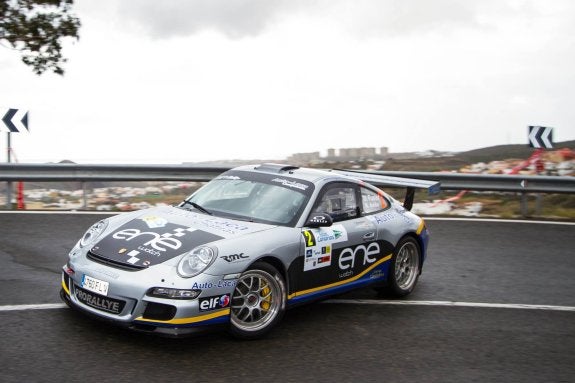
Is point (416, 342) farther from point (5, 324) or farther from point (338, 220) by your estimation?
point (5, 324)

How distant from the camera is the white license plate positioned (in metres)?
5.05

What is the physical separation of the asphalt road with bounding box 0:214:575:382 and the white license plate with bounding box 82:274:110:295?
1.26 feet

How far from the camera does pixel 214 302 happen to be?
509cm

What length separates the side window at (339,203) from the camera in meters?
6.43

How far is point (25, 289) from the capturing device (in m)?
6.48

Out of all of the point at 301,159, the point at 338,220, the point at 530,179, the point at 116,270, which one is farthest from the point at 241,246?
the point at 301,159

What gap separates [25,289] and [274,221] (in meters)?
2.58

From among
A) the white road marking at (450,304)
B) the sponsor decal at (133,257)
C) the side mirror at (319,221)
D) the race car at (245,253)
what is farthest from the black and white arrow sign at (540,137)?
the sponsor decal at (133,257)

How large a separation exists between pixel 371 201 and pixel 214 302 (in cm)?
255

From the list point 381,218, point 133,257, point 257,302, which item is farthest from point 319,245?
point 133,257

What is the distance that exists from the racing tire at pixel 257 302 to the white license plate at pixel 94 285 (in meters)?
0.98

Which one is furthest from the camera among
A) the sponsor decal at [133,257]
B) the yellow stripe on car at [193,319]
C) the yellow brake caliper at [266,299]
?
the yellow brake caliper at [266,299]

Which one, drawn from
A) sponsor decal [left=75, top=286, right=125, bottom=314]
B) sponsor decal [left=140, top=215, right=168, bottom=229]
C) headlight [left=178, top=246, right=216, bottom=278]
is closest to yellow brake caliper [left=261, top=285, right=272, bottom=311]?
headlight [left=178, top=246, right=216, bottom=278]

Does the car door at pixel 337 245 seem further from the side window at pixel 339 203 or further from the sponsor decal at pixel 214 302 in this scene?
the sponsor decal at pixel 214 302
